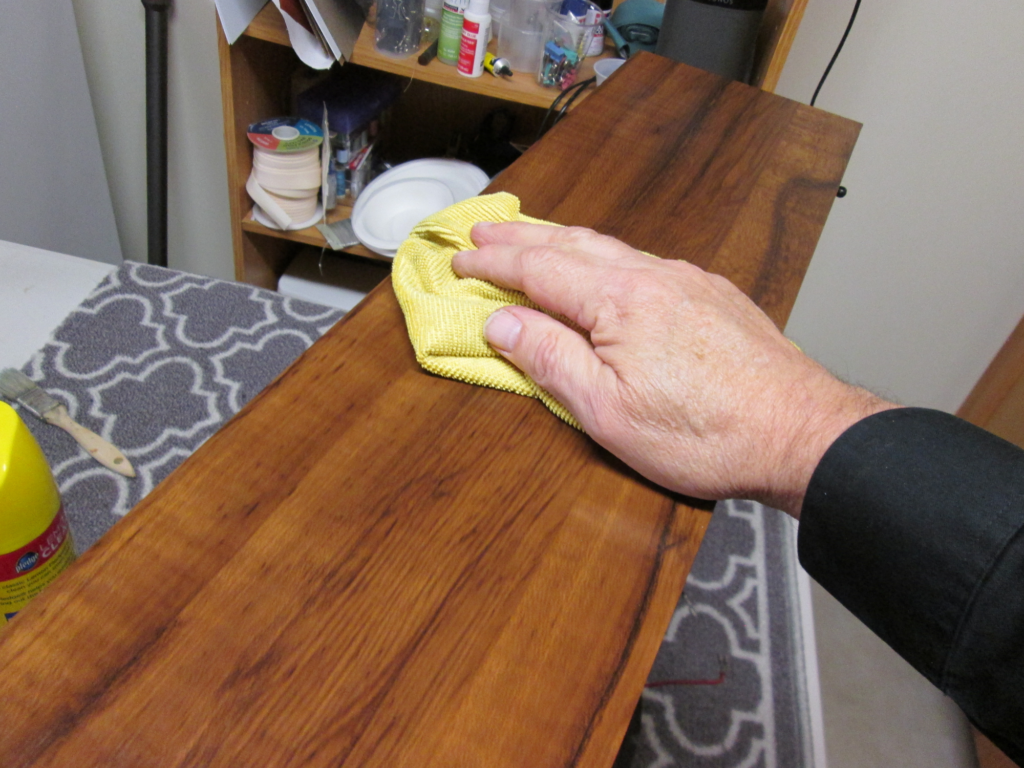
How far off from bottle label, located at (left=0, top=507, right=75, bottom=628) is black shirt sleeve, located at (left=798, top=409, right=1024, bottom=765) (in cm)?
45

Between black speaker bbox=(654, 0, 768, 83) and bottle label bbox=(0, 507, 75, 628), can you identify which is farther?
black speaker bbox=(654, 0, 768, 83)

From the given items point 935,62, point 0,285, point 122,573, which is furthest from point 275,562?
point 935,62

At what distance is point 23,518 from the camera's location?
0.42m

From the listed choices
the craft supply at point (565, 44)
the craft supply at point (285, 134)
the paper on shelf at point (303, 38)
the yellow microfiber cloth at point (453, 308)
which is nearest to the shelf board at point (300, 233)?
the craft supply at point (285, 134)

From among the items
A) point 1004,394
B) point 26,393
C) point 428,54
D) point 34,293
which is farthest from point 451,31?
point 1004,394

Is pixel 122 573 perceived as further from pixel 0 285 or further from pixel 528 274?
pixel 0 285

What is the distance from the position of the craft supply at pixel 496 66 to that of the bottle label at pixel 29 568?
1.12 m

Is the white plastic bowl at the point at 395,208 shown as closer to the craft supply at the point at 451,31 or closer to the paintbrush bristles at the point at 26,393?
the craft supply at the point at 451,31

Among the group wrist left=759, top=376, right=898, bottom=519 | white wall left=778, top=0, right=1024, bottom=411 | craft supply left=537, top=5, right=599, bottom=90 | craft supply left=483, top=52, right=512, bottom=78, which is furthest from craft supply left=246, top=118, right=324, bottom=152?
wrist left=759, top=376, right=898, bottom=519

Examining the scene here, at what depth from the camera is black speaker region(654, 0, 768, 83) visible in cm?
115

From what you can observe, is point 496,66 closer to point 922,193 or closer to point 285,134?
point 285,134

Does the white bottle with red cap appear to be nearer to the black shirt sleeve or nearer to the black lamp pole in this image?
the black lamp pole

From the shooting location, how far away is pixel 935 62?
4.49ft

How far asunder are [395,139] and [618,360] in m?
1.55
